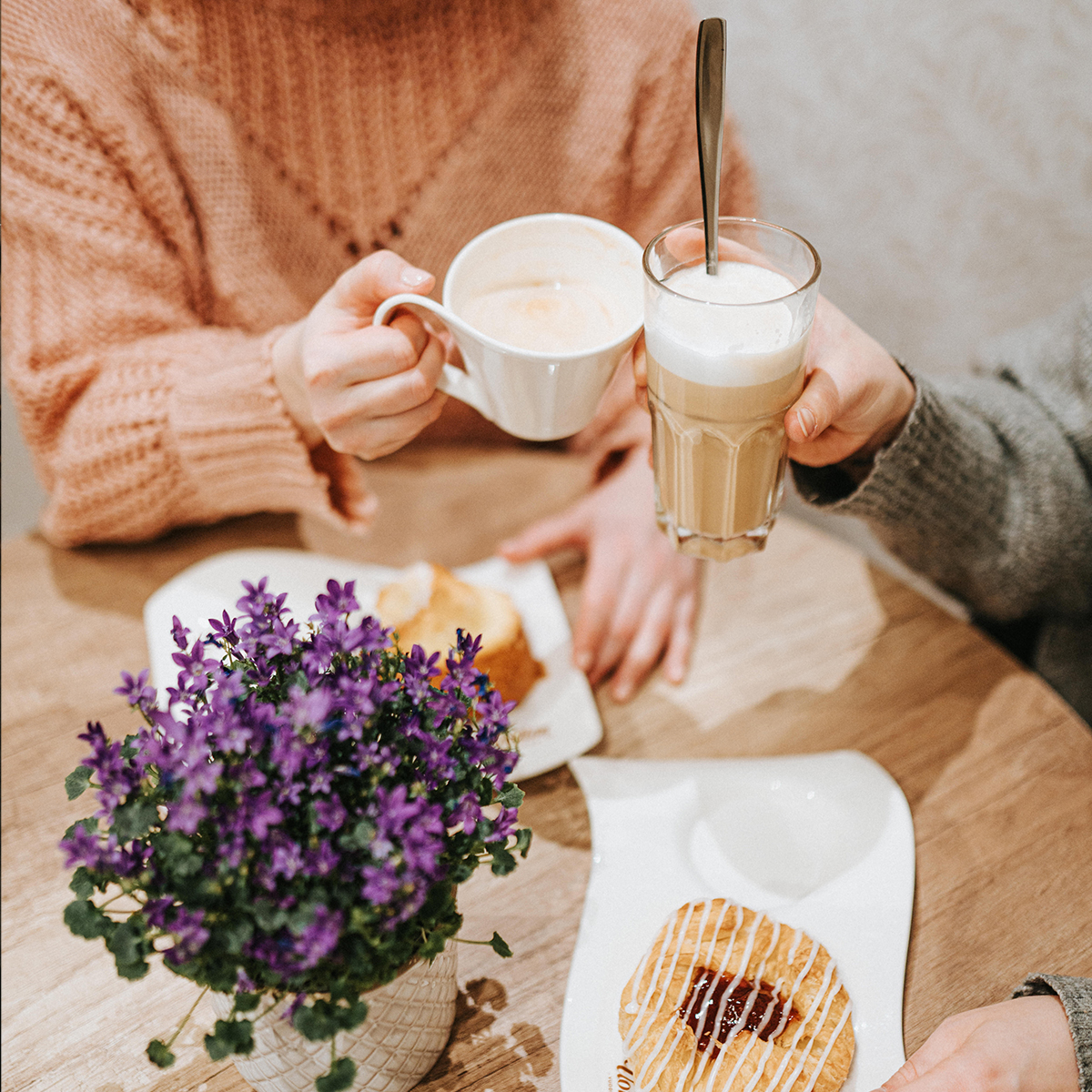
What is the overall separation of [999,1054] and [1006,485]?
0.67 meters

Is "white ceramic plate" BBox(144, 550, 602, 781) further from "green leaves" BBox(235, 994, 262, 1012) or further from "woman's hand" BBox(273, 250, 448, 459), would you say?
"green leaves" BBox(235, 994, 262, 1012)

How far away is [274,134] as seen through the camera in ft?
3.65

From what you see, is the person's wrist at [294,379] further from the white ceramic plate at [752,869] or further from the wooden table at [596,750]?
the white ceramic plate at [752,869]

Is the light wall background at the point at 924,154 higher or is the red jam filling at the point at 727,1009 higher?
the light wall background at the point at 924,154

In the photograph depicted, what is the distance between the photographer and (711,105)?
2.10 feet

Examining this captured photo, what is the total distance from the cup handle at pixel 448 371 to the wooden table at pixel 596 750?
0.36 meters

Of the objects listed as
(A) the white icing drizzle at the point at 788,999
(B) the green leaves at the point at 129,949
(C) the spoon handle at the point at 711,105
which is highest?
(C) the spoon handle at the point at 711,105

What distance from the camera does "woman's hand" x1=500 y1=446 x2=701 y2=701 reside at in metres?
1.01

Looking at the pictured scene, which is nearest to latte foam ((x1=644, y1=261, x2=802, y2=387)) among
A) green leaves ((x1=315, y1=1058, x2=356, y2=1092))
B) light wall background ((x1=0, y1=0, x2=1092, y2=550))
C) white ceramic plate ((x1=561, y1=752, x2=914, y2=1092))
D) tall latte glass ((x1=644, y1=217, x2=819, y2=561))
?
tall latte glass ((x1=644, y1=217, x2=819, y2=561))

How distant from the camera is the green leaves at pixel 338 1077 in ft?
1.62

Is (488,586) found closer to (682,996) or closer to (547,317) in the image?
(547,317)

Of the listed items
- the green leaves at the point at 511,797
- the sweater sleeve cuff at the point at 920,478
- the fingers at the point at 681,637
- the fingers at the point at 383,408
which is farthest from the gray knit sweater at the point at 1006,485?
the green leaves at the point at 511,797

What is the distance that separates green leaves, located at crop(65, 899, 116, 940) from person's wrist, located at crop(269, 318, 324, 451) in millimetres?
553

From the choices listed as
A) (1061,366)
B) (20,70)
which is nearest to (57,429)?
(20,70)
